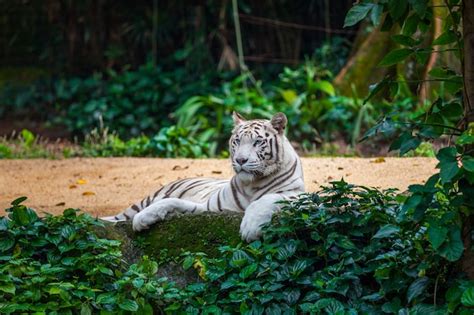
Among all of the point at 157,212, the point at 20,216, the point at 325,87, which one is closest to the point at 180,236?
the point at 157,212

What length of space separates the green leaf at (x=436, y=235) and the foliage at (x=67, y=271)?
134 centimetres

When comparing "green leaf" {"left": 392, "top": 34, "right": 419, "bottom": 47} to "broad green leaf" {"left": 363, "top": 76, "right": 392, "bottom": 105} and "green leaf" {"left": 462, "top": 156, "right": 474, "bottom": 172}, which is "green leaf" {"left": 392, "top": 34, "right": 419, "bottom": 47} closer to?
"broad green leaf" {"left": 363, "top": 76, "right": 392, "bottom": 105}

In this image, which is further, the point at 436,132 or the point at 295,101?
the point at 295,101

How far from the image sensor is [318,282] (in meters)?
4.27

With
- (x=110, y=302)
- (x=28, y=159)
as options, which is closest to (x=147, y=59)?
(x=28, y=159)

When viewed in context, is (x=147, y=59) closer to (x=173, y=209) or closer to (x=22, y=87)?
(x=22, y=87)

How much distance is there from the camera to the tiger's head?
5352 millimetres

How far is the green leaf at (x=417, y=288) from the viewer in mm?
3996

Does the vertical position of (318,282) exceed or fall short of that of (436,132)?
it falls short

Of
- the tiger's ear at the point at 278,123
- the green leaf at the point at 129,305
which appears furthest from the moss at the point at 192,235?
the tiger's ear at the point at 278,123

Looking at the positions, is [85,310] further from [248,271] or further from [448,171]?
[448,171]

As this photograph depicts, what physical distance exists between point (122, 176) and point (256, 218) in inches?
145

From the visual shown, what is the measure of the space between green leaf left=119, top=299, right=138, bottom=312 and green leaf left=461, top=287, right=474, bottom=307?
151 cm

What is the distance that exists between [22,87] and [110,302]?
1121 centimetres
